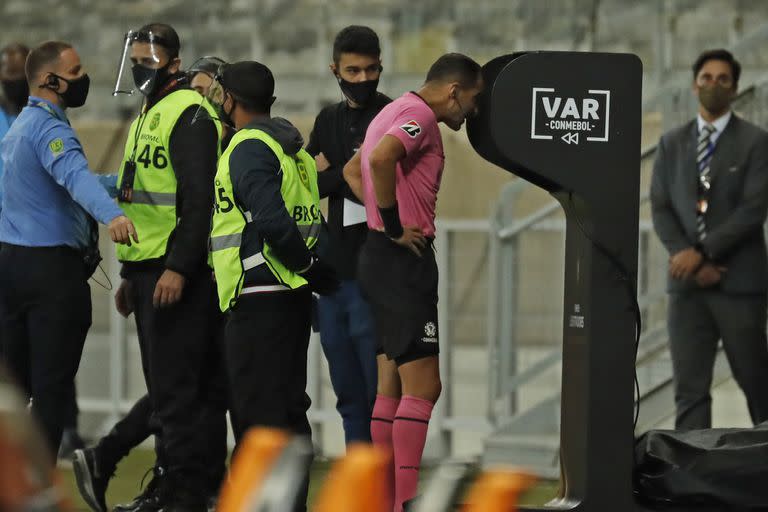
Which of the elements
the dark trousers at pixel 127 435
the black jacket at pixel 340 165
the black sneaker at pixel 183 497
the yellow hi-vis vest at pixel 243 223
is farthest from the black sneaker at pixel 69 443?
the yellow hi-vis vest at pixel 243 223

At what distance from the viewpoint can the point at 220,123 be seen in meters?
5.21

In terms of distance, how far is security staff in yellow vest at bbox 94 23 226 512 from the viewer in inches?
199

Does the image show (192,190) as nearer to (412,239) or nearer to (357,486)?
(412,239)

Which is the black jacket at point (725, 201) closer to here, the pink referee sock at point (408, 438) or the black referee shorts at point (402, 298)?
the black referee shorts at point (402, 298)

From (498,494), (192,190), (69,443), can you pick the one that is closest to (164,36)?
(192,190)

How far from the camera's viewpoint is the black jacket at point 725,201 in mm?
6199

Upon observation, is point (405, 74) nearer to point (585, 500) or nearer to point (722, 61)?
point (722, 61)

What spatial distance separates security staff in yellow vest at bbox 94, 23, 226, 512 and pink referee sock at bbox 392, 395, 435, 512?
0.79 metres

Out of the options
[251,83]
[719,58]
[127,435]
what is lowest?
[127,435]

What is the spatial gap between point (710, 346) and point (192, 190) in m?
2.42

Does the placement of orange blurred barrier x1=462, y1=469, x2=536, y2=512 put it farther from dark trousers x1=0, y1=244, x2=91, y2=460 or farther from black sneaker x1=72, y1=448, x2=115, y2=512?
black sneaker x1=72, y1=448, x2=115, y2=512

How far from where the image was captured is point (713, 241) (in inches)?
244

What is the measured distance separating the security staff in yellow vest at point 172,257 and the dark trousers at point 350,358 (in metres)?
0.49

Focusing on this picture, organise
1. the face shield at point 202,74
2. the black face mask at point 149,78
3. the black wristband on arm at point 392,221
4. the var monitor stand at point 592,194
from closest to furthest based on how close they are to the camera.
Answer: the var monitor stand at point 592,194 < the black wristband on arm at point 392,221 < the black face mask at point 149,78 < the face shield at point 202,74
